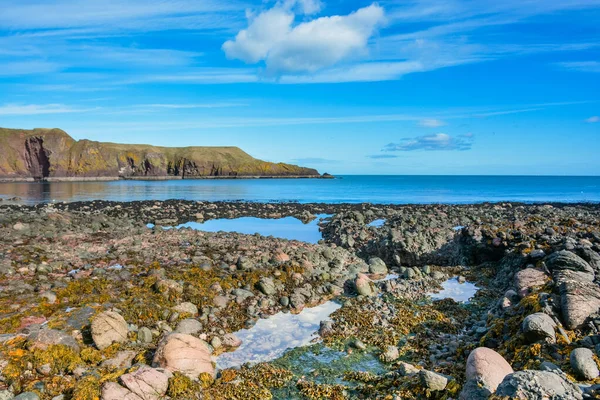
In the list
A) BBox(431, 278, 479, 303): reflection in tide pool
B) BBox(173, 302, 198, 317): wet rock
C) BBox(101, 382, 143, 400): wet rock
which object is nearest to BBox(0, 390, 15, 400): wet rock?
BBox(101, 382, 143, 400): wet rock

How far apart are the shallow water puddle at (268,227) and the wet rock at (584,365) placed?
19.7 meters

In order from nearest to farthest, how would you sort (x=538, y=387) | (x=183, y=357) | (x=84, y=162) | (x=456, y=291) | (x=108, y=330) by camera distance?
(x=538, y=387) < (x=183, y=357) < (x=108, y=330) < (x=456, y=291) < (x=84, y=162)

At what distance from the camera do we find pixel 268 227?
31406 mm

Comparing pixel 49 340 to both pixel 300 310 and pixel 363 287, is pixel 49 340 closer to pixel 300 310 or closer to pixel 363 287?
pixel 300 310

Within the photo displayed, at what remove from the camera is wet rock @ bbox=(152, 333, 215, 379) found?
24.3ft

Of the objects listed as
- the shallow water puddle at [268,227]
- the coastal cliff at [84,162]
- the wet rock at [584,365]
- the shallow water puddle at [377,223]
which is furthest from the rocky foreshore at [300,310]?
the coastal cliff at [84,162]

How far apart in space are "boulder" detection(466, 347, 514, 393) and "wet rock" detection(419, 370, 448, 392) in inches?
22.3

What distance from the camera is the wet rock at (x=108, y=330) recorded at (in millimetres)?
8430

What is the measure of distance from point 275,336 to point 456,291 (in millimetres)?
6741

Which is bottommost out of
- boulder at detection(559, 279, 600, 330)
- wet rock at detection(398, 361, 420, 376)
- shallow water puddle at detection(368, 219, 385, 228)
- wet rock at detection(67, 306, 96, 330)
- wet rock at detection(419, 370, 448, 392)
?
wet rock at detection(67, 306, 96, 330)

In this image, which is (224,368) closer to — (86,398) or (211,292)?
(86,398)

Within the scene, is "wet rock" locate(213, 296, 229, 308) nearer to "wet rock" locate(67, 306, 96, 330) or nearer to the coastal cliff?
"wet rock" locate(67, 306, 96, 330)

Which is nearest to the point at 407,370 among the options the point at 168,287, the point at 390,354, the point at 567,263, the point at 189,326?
the point at 390,354

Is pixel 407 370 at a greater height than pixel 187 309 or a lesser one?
greater
